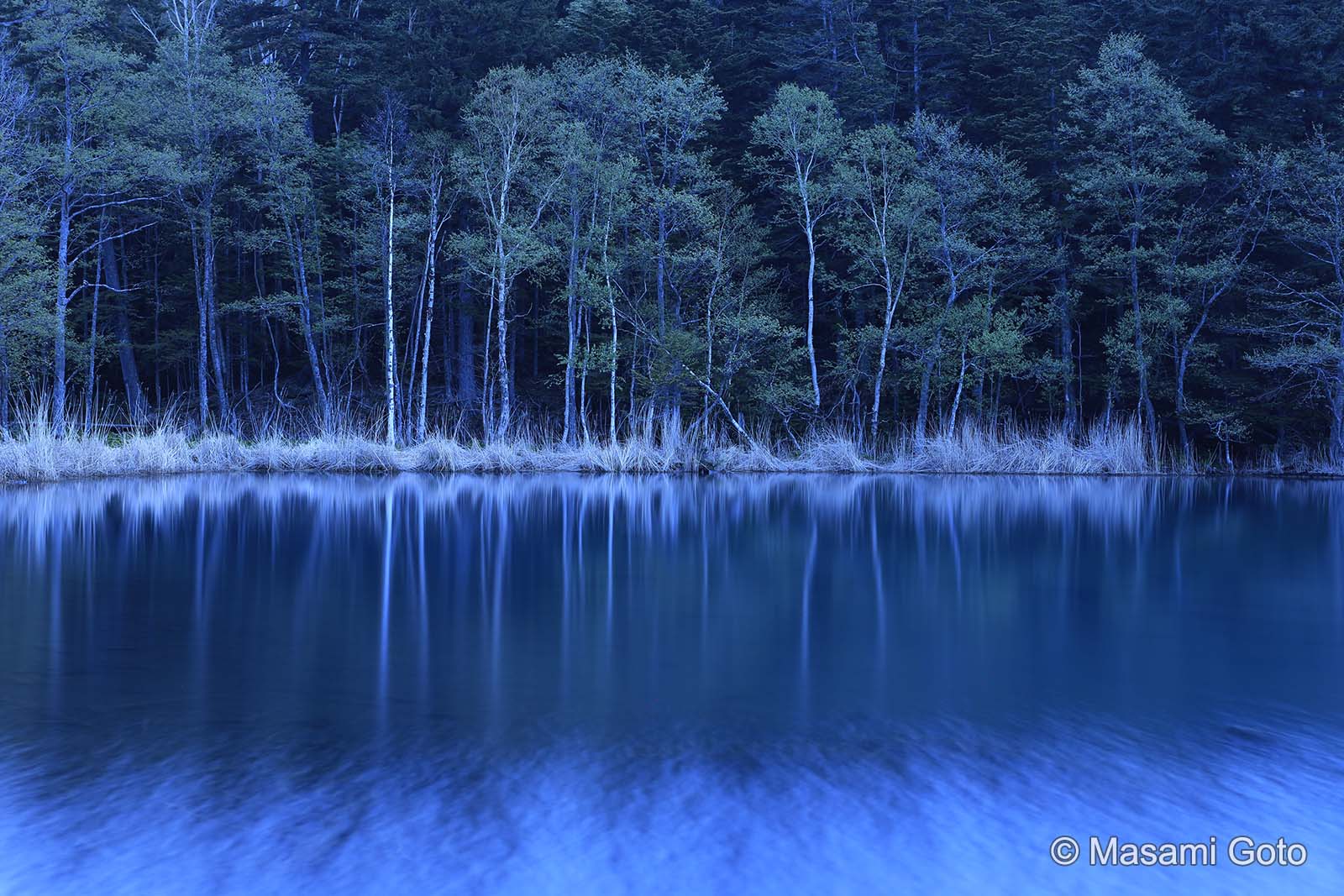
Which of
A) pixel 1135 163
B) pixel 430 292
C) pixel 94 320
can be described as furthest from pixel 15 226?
pixel 1135 163

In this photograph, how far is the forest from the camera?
24.1 m

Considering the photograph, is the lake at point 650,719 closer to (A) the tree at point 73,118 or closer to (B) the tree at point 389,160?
(B) the tree at point 389,160

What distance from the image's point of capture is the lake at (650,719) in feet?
8.71

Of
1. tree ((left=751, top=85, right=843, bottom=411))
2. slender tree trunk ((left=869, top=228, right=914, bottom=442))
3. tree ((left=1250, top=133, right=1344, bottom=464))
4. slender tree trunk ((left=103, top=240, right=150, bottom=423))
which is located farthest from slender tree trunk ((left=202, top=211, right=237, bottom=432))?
tree ((left=1250, top=133, right=1344, bottom=464))

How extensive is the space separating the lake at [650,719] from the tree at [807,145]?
57.3 feet

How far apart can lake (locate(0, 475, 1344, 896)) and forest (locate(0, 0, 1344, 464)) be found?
14.9 metres

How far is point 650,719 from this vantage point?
12.7ft

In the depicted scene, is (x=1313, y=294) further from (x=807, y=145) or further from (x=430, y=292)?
(x=430, y=292)

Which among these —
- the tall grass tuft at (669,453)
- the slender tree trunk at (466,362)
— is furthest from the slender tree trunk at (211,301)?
the slender tree trunk at (466,362)

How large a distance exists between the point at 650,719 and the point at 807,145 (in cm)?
2294

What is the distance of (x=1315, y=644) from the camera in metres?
5.48

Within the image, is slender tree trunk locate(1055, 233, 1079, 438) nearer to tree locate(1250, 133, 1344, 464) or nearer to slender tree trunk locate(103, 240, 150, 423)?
tree locate(1250, 133, 1344, 464)

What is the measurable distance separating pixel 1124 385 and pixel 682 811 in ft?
82.8

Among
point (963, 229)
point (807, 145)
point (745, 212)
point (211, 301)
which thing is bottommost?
point (211, 301)
